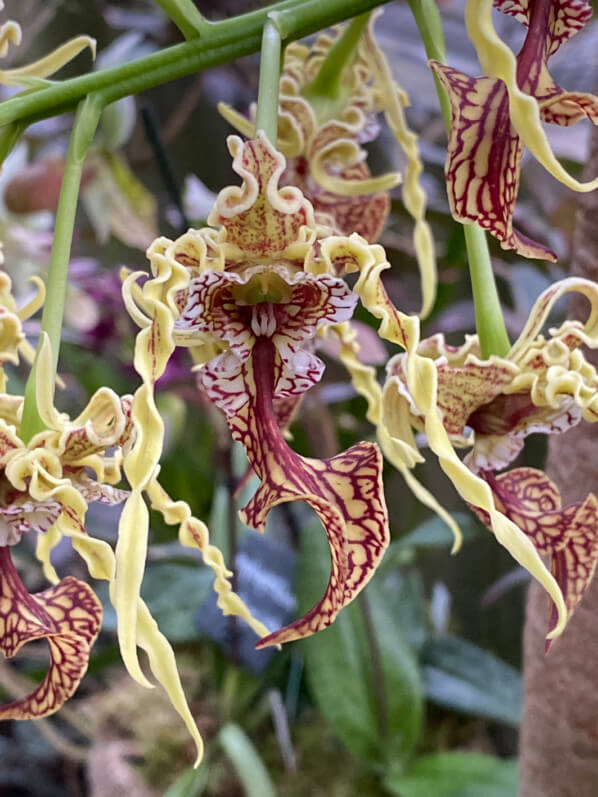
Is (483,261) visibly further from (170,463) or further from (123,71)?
(170,463)

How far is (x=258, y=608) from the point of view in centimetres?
74

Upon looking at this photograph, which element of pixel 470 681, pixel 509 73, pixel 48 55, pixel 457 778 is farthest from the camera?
pixel 470 681

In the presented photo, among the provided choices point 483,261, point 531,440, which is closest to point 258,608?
point 531,440

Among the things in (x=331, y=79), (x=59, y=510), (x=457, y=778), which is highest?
(x=331, y=79)

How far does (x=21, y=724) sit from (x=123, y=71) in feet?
3.06

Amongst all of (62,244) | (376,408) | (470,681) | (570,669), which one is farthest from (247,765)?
(62,244)

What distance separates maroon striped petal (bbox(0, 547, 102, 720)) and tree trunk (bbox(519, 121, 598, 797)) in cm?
26

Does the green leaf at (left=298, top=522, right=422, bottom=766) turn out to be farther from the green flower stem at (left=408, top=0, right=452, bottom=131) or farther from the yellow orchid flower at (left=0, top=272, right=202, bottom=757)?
the green flower stem at (left=408, top=0, right=452, bottom=131)

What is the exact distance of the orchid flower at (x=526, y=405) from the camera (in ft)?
0.95

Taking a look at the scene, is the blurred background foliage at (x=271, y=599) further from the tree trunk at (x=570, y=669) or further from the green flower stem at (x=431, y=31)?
the green flower stem at (x=431, y=31)

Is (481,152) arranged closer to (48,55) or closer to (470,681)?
(48,55)

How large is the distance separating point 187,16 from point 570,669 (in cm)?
40

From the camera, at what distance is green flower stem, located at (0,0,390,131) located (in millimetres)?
269

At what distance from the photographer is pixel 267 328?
275 millimetres
